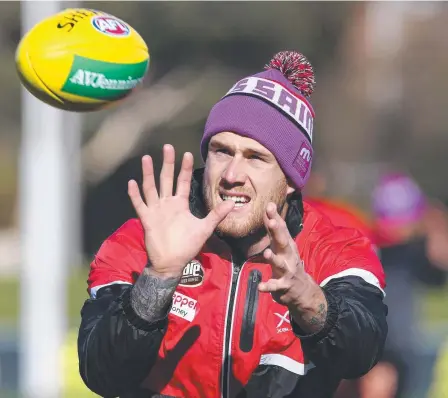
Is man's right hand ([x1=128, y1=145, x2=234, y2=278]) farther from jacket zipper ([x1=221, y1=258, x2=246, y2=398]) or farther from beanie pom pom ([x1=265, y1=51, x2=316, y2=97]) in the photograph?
beanie pom pom ([x1=265, y1=51, x2=316, y2=97])

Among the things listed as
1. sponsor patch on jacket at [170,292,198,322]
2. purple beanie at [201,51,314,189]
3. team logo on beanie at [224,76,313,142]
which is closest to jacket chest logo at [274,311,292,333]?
sponsor patch on jacket at [170,292,198,322]

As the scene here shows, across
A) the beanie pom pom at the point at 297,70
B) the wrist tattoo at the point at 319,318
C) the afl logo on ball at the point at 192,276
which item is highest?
the beanie pom pom at the point at 297,70

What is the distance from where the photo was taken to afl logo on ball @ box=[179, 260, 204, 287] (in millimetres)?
3836

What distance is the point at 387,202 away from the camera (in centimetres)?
842

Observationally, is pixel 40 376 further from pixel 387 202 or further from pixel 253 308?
pixel 253 308

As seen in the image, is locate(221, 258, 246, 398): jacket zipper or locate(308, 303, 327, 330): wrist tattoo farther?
locate(221, 258, 246, 398): jacket zipper

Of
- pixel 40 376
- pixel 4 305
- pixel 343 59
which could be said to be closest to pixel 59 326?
pixel 40 376

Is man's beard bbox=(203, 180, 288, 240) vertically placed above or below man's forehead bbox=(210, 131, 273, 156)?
below

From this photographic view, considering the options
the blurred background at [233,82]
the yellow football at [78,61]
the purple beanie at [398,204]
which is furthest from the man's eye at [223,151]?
the blurred background at [233,82]

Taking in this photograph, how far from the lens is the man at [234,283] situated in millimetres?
3471

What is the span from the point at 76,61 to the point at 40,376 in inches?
180

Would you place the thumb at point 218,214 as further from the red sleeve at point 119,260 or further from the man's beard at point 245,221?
the red sleeve at point 119,260

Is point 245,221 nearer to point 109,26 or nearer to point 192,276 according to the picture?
point 192,276

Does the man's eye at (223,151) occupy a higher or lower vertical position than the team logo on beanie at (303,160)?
higher
